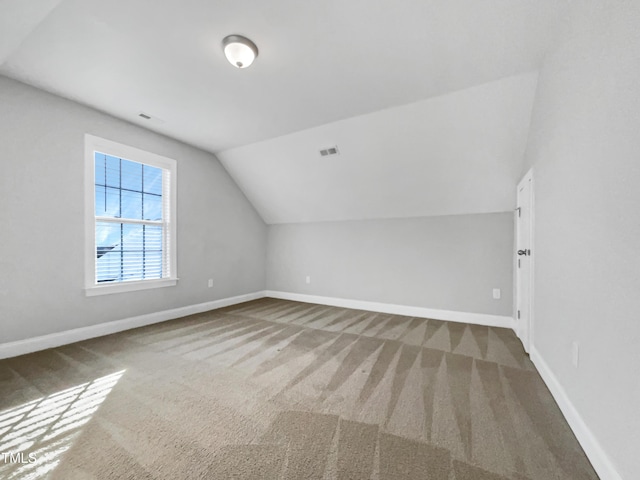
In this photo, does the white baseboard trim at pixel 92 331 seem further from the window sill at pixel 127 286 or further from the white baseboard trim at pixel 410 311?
the white baseboard trim at pixel 410 311

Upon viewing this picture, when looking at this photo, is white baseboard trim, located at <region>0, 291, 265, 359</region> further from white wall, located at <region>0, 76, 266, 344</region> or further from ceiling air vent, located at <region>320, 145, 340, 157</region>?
ceiling air vent, located at <region>320, 145, 340, 157</region>

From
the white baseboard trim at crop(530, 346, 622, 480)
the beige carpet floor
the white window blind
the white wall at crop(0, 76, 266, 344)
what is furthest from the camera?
the white window blind

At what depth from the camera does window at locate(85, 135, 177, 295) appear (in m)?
2.95

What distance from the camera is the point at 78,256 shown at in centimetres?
281

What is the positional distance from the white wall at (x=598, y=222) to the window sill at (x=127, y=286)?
4.26m

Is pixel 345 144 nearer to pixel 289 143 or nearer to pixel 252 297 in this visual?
pixel 289 143

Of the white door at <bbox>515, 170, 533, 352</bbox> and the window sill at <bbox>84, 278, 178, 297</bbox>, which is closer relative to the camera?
the white door at <bbox>515, 170, 533, 352</bbox>

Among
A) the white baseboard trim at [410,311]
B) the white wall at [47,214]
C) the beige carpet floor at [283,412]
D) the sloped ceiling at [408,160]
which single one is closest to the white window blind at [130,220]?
the white wall at [47,214]

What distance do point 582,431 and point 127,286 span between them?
4308 millimetres

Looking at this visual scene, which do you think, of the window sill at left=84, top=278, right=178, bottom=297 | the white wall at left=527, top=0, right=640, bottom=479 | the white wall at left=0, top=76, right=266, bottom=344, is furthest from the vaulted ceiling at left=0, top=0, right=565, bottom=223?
the window sill at left=84, top=278, right=178, bottom=297

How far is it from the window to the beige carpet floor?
841 millimetres

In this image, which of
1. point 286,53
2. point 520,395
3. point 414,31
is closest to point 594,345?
point 520,395

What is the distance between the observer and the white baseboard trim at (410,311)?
3.40 meters

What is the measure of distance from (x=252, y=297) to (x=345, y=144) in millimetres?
3437
